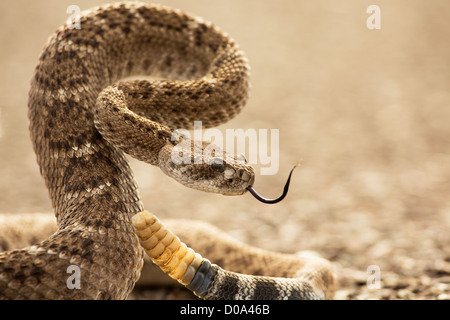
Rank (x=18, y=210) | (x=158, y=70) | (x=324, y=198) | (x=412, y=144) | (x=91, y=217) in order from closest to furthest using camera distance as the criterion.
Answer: (x=91, y=217), (x=158, y=70), (x=18, y=210), (x=324, y=198), (x=412, y=144)

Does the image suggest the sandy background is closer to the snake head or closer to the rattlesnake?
the rattlesnake

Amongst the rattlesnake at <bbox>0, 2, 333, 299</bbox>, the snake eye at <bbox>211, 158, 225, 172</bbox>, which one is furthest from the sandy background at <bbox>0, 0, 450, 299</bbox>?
the snake eye at <bbox>211, 158, 225, 172</bbox>

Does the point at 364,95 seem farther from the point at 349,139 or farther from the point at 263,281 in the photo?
the point at 263,281

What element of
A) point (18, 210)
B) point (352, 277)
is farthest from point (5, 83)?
point (352, 277)

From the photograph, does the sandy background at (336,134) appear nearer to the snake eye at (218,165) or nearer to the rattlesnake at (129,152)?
the rattlesnake at (129,152)

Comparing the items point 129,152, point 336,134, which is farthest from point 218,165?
point 336,134

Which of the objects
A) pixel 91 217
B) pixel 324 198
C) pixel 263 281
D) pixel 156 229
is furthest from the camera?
pixel 324 198

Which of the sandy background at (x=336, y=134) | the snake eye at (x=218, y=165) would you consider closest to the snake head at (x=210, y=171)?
the snake eye at (x=218, y=165)
